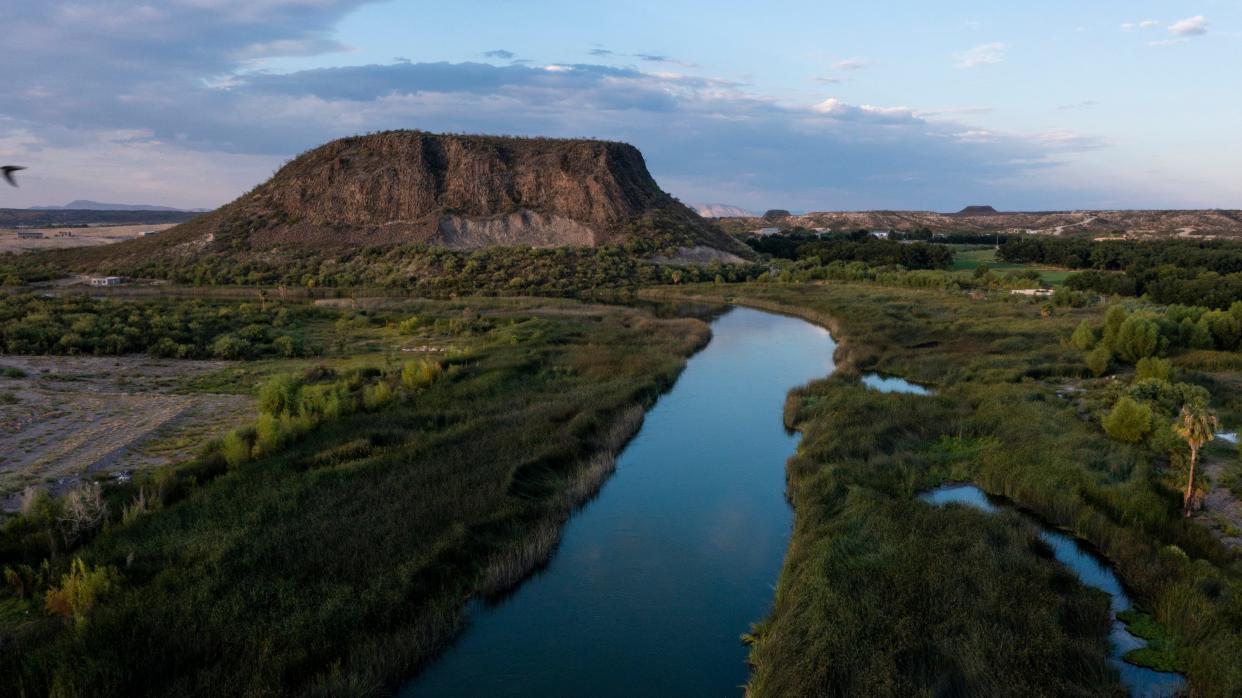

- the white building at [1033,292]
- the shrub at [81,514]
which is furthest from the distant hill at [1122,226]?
the shrub at [81,514]

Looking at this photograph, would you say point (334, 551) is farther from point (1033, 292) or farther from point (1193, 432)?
point (1033, 292)

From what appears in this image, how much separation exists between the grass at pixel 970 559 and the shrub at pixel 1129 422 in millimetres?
508

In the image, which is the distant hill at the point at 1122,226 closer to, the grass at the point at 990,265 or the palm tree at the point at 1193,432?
the grass at the point at 990,265

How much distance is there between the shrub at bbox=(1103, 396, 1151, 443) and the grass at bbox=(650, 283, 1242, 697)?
508mm

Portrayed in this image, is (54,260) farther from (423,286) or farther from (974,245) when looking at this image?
(974,245)

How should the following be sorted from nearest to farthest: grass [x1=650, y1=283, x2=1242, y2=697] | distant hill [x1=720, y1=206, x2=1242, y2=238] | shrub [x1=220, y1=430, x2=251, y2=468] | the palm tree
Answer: grass [x1=650, y1=283, x2=1242, y2=697]
the palm tree
shrub [x1=220, y1=430, x2=251, y2=468]
distant hill [x1=720, y1=206, x2=1242, y2=238]

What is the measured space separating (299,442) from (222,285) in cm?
6056

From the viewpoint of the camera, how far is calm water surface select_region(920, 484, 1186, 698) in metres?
A: 10.8

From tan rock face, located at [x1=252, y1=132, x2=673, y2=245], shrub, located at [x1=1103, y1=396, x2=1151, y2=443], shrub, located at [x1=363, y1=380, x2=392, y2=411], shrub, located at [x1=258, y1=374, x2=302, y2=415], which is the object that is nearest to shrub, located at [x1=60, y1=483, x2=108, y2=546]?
shrub, located at [x1=258, y1=374, x2=302, y2=415]

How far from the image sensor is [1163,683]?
10.9 metres

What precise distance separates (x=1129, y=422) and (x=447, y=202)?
88.8 m

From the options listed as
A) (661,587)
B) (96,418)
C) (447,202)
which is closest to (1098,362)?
(661,587)

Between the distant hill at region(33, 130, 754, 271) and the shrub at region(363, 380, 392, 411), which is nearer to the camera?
the shrub at region(363, 380, 392, 411)

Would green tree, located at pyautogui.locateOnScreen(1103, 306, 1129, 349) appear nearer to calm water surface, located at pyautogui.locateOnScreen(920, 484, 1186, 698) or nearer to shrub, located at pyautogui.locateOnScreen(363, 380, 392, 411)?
calm water surface, located at pyautogui.locateOnScreen(920, 484, 1186, 698)
